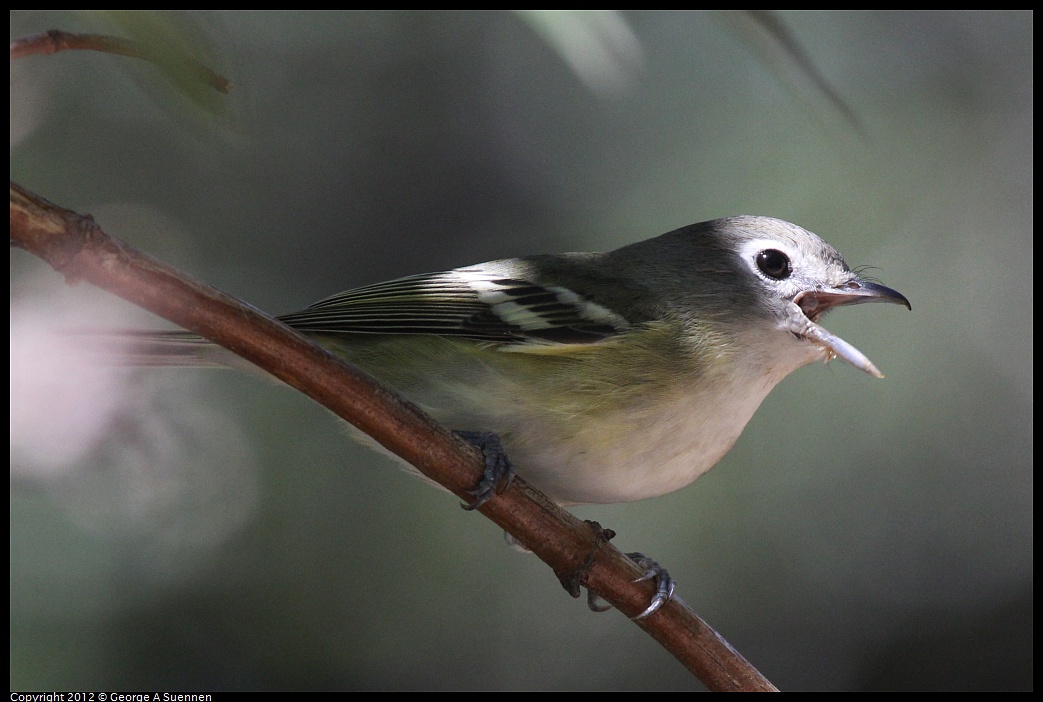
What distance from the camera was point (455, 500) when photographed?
4238 mm

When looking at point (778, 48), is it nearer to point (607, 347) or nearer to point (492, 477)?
→ point (492, 477)

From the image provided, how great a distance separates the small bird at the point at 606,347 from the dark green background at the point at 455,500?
1.34m

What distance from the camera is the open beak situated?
8.29 feet

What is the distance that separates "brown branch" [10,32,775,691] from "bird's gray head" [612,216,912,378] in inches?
34.0

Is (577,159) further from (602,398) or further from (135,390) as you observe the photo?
(602,398)

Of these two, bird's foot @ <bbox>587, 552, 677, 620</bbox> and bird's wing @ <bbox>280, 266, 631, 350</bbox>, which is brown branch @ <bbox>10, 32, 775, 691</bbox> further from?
bird's wing @ <bbox>280, 266, 631, 350</bbox>

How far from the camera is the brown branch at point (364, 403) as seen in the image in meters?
1.42

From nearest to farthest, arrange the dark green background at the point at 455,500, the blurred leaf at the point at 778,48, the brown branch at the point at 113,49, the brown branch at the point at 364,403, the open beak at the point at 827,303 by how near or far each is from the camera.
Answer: the brown branch at the point at 113,49, the blurred leaf at the point at 778,48, the brown branch at the point at 364,403, the open beak at the point at 827,303, the dark green background at the point at 455,500

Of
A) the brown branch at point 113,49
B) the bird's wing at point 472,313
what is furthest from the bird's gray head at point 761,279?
the brown branch at point 113,49

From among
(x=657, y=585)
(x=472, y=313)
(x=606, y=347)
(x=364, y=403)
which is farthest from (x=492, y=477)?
(x=472, y=313)

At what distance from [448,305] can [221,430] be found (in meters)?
1.82

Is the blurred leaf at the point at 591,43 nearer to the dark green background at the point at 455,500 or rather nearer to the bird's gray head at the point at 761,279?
the bird's gray head at the point at 761,279

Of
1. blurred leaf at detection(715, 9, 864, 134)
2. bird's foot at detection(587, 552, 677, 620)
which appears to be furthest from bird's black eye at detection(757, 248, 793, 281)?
blurred leaf at detection(715, 9, 864, 134)

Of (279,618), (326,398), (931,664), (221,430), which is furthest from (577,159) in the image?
(326,398)
